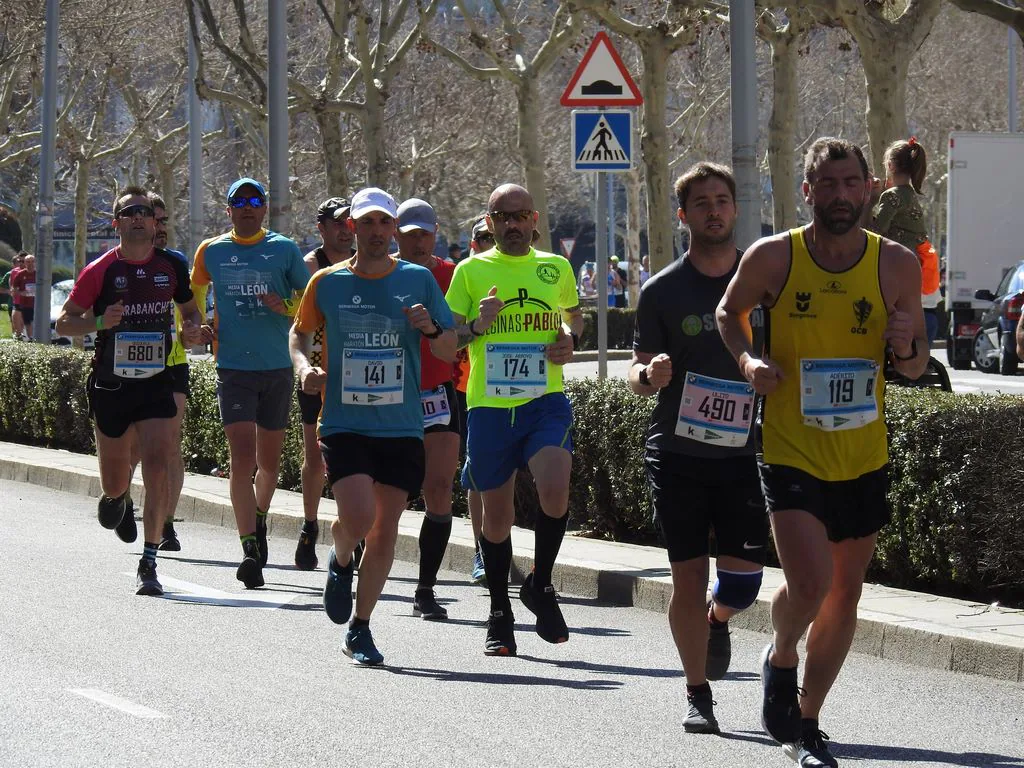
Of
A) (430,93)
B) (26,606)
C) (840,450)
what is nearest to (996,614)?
(840,450)

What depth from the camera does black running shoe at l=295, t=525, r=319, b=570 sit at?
34.1ft

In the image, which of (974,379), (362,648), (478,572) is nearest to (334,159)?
(974,379)

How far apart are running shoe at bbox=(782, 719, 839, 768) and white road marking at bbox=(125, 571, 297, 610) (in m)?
3.93

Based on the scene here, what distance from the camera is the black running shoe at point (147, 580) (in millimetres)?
9375

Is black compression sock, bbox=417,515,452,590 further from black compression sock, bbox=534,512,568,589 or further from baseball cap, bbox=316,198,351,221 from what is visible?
baseball cap, bbox=316,198,351,221

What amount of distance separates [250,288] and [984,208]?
20.7 meters

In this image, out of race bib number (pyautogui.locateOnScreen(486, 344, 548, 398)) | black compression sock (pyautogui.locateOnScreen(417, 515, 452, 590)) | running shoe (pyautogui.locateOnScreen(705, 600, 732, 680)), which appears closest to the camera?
running shoe (pyautogui.locateOnScreen(705, 600, 732, 680))

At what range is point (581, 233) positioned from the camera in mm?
88125

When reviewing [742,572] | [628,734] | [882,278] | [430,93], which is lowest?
[628,734]

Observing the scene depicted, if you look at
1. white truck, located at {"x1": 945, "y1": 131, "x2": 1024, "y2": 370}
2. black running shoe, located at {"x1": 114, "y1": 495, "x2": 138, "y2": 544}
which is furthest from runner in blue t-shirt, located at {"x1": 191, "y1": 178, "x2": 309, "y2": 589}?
white truck, located at {"x1": 945, "y1": 131, "x2": 1024, "y2": 370}

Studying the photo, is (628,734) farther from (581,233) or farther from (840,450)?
(581,233)

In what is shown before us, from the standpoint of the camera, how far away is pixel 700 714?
Result: 20.7ft

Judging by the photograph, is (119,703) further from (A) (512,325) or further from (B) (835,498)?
(B) (835,498)

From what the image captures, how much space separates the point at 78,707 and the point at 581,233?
3233 inches
